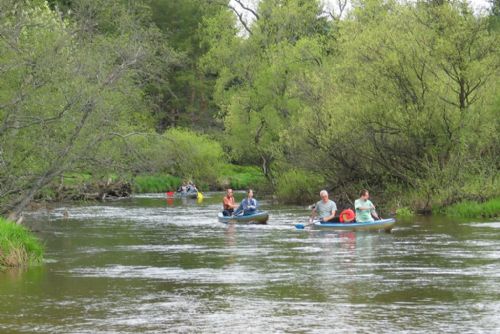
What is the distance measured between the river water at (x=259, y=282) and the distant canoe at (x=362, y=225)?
33 centimetres

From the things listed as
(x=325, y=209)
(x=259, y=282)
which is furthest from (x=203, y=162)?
(x=259, y=282)

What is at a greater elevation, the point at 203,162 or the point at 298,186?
the point at 203,162

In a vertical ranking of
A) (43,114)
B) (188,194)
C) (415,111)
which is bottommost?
(188,194)

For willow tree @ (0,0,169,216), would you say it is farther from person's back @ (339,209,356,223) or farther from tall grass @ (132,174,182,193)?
tall grass @ (132,174,182,193)

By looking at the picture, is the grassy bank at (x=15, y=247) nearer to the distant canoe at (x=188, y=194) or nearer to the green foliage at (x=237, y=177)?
the distant canoe at (x=188, y=194)

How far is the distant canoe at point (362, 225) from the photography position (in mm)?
29891

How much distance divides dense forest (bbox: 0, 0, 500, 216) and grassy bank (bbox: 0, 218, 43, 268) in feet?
10.0

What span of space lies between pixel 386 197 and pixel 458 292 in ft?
77.9

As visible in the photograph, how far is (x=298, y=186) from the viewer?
48625 mm

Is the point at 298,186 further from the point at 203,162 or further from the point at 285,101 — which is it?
the point at 203,162

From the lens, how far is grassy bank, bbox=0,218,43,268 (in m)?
20.0

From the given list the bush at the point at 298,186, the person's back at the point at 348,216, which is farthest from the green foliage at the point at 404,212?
the bush at the point at 298,186

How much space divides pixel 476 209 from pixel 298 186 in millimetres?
14361

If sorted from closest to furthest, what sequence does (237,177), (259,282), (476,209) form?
(259,282), (476,209), (237,177)
